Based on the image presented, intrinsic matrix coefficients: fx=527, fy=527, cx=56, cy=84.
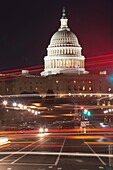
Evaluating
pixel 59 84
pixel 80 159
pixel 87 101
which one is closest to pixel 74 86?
pixel 59 84

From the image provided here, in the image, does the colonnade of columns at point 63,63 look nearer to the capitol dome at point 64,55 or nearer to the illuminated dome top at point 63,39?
the capitol dome at point 64,55

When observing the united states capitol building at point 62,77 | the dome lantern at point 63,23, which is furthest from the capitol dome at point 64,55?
the dome lantern at point 63,23

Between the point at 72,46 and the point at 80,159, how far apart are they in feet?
510

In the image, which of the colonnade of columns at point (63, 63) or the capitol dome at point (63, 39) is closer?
the capitol dome at point (63, 39)

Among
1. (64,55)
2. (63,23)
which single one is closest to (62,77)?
(64,55)

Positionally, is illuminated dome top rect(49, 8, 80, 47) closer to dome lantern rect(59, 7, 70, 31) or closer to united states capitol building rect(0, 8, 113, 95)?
united states capitol building rect(0, 8, 113, 95)

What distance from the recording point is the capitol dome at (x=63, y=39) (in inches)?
7047

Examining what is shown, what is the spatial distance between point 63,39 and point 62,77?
42.5 feet

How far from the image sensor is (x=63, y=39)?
179500 millimetres

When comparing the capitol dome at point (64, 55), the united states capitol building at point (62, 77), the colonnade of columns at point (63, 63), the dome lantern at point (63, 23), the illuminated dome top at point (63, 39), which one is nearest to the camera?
the illuminated dome top at point (63, 39)

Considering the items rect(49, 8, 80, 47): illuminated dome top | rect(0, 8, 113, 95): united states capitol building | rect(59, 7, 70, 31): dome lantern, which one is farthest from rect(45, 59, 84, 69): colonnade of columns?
rect(59, 7, 70, 31): dome lantern

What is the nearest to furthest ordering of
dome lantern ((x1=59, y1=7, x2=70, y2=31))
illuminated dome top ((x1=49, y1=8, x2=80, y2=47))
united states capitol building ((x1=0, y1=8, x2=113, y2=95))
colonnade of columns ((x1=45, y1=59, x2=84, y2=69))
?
1. illuminated dome top ((x1=49, y1=8, x2=80, y2=47))
2. united states capitol building ((x1=0, y1=8, x2=113, y2=95))
3. colonnade of columns ((x1=45, y1=59, x2=84, y2=69))
4. dome lantern ((x1=59, y1=7, x2=70, y2=31))

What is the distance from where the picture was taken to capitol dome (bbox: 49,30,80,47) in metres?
179

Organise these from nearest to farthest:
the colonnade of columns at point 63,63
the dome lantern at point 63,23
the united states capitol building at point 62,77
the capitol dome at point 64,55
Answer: the capitol dome at point 64,55 → the united states capitol building at point 62,77 → the colonnade of columns at point 63,63 → the dome lantern at point 63,23
